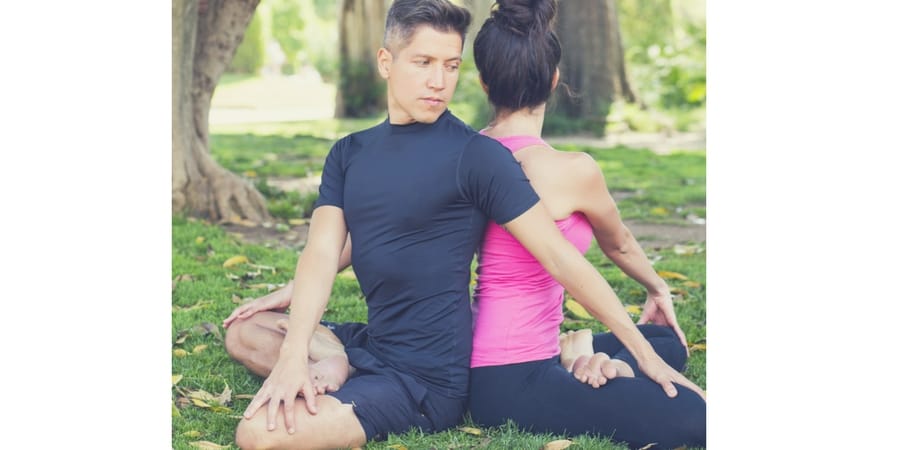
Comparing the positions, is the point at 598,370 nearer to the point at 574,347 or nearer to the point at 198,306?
the point at 574,347

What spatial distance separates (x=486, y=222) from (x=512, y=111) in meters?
0.36

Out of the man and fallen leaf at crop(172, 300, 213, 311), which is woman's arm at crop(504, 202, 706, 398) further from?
fallen leaf at crop(172, 300, 213, 311)

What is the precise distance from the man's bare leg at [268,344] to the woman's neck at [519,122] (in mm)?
866

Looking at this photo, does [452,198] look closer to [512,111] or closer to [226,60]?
[512,111]

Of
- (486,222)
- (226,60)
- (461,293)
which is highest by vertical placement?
(226,60)

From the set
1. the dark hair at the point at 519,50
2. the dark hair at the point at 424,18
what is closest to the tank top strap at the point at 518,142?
the dark hair at the point at 519,50

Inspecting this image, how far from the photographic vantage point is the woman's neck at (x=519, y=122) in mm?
3500

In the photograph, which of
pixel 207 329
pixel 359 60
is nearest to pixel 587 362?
pixel 207 329

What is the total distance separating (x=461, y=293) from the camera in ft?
11.2

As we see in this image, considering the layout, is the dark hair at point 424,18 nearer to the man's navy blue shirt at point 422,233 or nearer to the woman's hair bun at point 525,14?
the woman's hair bun at point 525,14

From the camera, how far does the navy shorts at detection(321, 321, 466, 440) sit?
10.9 ft

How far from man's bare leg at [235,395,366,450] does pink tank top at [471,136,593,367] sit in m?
0.43

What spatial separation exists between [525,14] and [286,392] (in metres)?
1.30
